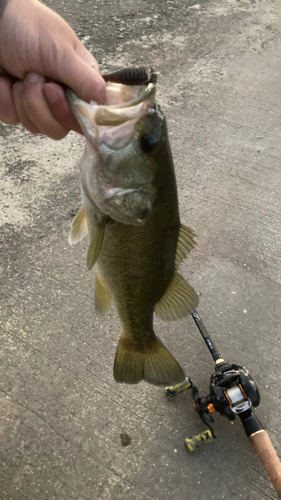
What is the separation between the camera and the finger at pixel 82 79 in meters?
1.25

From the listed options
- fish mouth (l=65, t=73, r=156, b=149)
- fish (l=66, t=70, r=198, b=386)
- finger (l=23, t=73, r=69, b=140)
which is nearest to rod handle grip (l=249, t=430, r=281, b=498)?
fish (l=66, t=70, r=198, b=386)

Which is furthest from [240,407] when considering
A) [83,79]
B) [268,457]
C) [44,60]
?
[44,60]

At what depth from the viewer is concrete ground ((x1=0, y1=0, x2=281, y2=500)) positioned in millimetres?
2082

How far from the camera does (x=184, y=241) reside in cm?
151

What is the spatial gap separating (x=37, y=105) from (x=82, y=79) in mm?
174

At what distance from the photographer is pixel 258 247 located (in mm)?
3041

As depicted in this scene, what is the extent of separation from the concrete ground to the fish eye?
1521 mm

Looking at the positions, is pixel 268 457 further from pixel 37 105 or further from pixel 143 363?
pixel 37 105

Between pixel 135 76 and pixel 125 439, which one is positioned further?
pixel 125 439

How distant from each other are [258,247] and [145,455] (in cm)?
164

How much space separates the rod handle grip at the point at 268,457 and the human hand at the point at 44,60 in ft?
5.29

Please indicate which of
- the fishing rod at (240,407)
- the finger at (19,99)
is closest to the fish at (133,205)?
the finger at (19,99)

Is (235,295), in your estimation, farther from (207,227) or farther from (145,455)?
(145,455)

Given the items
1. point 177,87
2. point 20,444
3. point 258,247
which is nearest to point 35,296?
point 20,444
